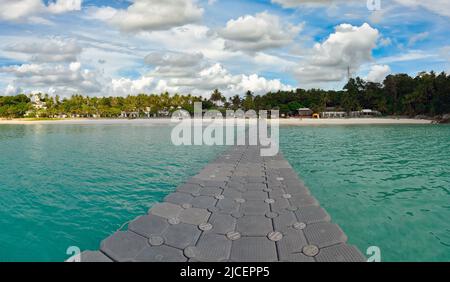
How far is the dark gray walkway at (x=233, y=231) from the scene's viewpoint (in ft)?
9.32

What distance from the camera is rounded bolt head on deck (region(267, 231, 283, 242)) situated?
126 inches

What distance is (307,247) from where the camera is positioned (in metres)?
2.97

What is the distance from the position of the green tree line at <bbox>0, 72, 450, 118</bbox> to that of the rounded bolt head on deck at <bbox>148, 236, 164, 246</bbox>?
54882 mm

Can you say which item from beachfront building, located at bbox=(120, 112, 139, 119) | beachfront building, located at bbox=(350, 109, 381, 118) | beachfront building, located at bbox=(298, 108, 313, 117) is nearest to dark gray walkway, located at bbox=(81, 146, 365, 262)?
beachfront building, located at bbox=(350, 109, 381, 118)

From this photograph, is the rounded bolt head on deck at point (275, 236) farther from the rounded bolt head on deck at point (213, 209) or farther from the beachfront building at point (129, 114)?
the beachfront building at point (129, 114)

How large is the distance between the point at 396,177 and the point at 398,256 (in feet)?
15.5

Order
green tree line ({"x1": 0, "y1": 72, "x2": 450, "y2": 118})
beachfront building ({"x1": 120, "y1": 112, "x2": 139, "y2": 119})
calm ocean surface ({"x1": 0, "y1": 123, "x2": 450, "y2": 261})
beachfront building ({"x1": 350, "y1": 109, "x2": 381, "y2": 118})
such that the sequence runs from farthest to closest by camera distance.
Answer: beachfront building ({"x1": 120, "y1": 112, "x2": 139, "y2": 119}), beachfront building ({"x1": 350, "y1": 109, "x2": 381, "y2": 118}), green tree line ({"x1": 0, "y1": 72, "x2": 450, "y2": 118}), calm ocean surface ({"x1": 0, "y1": 123, "x2": 450, "y2": 261})

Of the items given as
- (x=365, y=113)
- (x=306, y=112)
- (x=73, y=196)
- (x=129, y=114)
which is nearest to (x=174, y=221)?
(x=73, y=196)

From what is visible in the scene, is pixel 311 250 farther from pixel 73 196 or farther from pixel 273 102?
pixel 273 102

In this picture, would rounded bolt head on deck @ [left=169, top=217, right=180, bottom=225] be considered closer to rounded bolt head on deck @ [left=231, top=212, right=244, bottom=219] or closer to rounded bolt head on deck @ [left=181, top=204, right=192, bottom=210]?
rounded bolt head on deck @ [left=181, top=204, right=192, bottom=210]

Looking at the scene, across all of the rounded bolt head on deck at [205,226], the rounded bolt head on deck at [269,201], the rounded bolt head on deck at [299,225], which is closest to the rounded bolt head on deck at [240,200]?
the rounded bolt head on deck at [269,201]

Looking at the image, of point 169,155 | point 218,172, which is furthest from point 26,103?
point 218,172

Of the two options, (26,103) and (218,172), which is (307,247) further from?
(26,103)

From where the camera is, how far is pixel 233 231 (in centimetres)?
346
